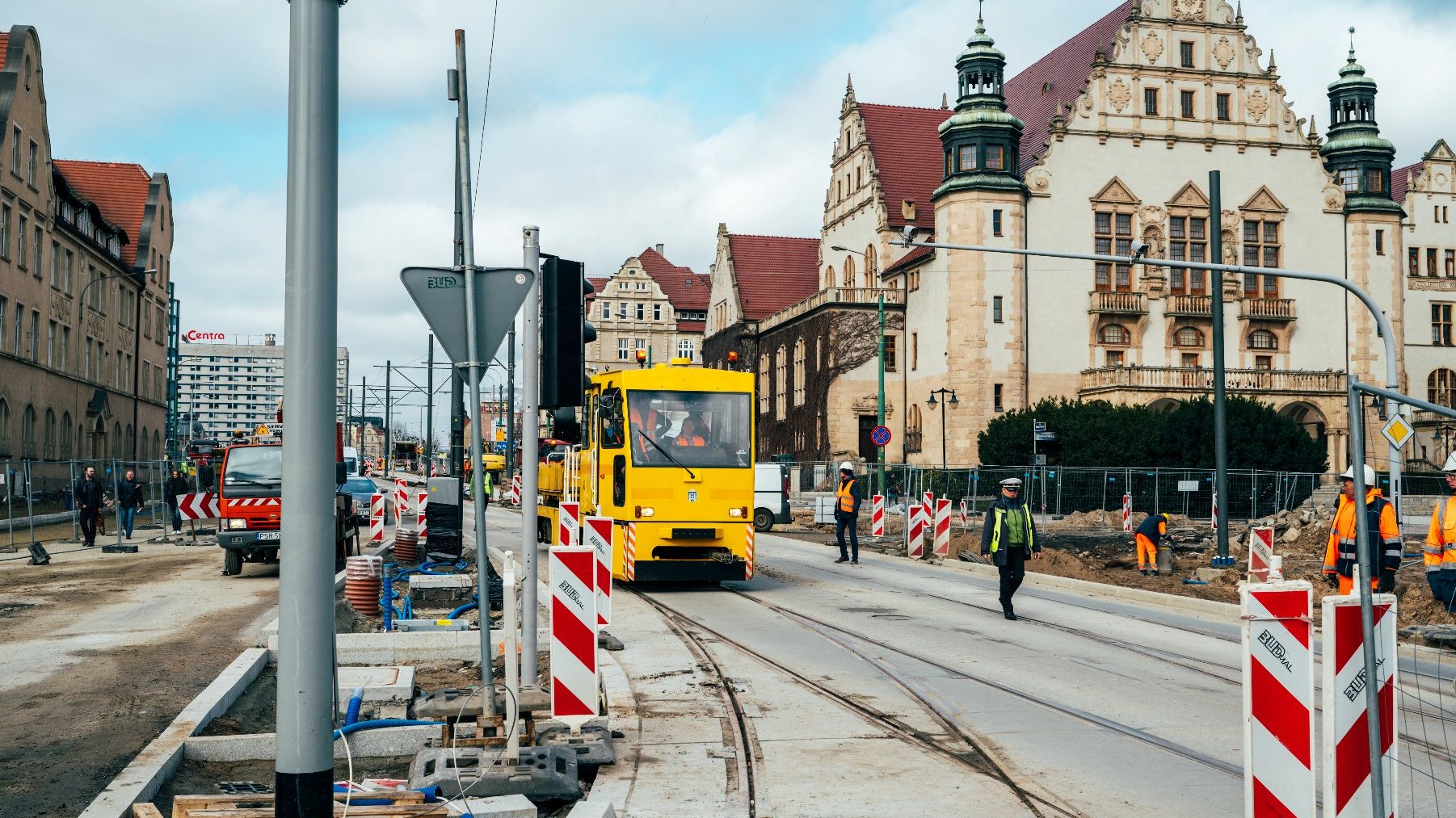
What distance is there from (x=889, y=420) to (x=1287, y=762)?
59838mm

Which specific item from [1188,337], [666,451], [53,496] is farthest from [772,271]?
[666,451]

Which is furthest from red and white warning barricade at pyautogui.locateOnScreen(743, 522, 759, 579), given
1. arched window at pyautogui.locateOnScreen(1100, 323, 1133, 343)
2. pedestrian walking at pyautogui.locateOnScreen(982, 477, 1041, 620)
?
Answer: arched window at pyautogui.locateOnScreen(1100, 323, 1133, 343)

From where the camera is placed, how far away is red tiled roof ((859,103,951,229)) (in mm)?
66125

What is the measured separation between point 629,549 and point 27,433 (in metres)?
38.3

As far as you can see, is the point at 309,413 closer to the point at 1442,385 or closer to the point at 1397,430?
the point at 1397,430

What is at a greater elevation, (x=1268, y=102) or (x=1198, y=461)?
(x=1268, y=102)

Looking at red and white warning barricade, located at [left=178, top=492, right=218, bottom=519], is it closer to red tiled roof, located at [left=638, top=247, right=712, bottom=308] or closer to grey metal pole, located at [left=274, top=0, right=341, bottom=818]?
grey metal pole, located at [left=274, top=0, right=341, bottom=818]

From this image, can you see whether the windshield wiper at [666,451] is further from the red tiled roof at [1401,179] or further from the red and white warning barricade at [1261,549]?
the red tiled roof at [1401,179]

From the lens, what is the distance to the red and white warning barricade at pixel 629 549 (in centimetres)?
1862

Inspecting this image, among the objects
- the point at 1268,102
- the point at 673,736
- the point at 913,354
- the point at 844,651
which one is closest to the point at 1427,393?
the point at 1268,102

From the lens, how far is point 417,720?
8.33m

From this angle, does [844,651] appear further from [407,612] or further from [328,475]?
[328,475]

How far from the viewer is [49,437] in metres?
51.5

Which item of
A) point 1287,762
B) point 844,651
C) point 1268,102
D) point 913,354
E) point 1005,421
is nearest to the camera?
point 1287,762
